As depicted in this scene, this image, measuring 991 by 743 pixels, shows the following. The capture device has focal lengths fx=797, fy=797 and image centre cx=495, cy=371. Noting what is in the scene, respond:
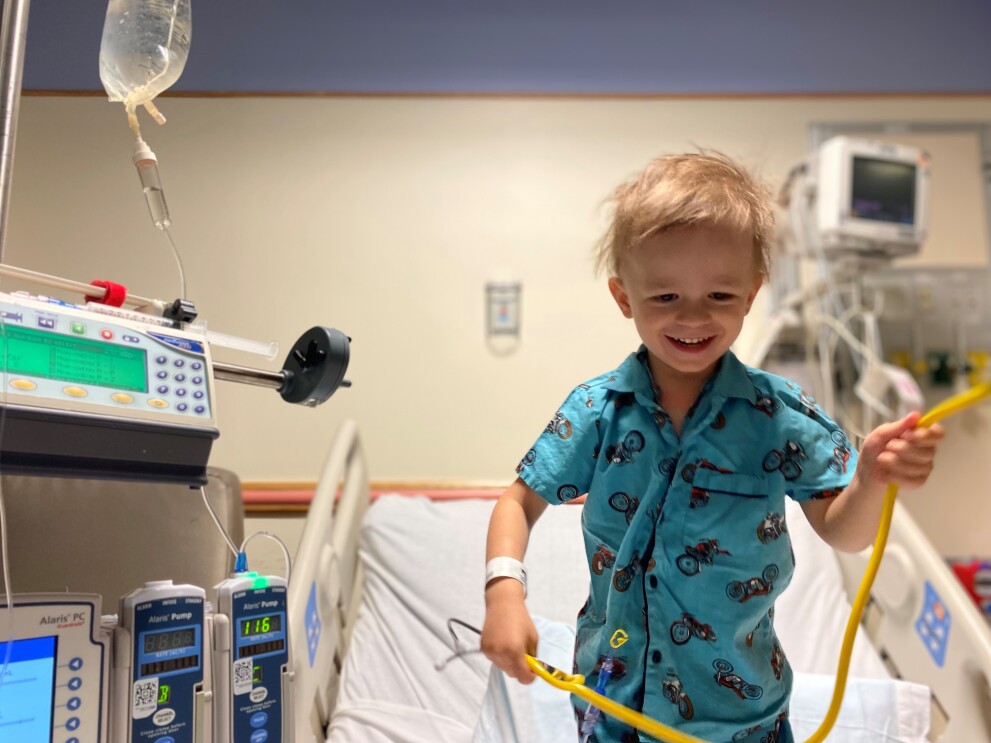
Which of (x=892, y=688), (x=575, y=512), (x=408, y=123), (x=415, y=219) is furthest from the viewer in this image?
(x=415, y=219)

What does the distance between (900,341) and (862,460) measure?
1644 mm

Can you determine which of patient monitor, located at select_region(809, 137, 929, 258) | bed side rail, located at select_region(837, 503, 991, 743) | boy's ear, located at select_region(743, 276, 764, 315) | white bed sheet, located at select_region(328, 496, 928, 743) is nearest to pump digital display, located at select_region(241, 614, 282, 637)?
white bed sheet, located at select_region(328, 496, 928, 743)

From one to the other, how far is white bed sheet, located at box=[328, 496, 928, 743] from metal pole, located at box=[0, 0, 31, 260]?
2.53 ft

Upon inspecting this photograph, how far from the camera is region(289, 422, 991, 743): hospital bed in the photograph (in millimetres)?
1188

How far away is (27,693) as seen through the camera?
0.70 meters

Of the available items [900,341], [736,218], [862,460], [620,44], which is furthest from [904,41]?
[862,460]

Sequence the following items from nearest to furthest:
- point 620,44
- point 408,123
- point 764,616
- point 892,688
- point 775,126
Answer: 1. point 764,616
2. point 892,688
3. point 408,123
4. point 620,44
5. point 775,126

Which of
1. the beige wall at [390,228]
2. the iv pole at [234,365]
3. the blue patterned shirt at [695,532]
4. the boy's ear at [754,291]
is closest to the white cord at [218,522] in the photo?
the beige wall at [390,228]

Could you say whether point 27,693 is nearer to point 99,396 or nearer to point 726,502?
point 99,396

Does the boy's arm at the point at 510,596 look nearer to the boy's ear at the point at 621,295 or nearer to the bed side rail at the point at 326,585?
the boy's ear at the point at 621,295

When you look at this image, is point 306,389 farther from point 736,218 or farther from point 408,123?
point 408,123

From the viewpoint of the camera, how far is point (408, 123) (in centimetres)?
148

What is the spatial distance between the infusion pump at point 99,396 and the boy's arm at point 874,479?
2.04ft

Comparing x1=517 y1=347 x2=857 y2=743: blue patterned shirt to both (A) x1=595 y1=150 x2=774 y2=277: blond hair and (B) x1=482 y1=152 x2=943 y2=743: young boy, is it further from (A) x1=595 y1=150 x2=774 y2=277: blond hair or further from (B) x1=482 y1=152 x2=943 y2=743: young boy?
(A) x1=595 y1=150 x2=774 y2=277: blond hair
